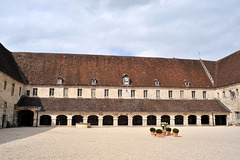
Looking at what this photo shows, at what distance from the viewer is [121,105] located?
28.3m

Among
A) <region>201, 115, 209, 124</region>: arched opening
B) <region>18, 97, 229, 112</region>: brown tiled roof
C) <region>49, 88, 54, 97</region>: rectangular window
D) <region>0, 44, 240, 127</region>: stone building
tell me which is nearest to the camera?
<region>18, 97, 229, 112</region>: brown tiled roof

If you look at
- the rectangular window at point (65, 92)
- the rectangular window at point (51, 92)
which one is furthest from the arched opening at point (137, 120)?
the rectangular window at point (51, 92)

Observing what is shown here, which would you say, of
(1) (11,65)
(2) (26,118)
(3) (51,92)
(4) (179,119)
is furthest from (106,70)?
(4) (179,119)

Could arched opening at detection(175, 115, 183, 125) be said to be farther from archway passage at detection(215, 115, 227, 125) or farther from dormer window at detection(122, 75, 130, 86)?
dormer window at detection(122, 75, 130, 86)

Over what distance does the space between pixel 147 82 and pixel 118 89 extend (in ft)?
14.6

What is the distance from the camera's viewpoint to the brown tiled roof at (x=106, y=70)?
29781 mm

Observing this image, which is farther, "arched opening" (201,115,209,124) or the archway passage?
"arched opening" (201,115,209,124)

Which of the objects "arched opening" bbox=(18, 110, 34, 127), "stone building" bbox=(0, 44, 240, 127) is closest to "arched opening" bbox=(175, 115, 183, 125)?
"stone building" bbox=(0, 44, 240, 127)

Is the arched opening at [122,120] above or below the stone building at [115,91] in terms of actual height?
below

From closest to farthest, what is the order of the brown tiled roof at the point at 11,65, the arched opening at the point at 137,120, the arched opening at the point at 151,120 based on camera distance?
the brown tiled roof at the point at 11,65 → the arched opening at the point at 137,120 → the arched opening at the point at 151,120

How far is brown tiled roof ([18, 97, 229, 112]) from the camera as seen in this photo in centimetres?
2693

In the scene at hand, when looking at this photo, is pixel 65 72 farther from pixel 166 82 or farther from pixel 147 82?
pixel 166 82

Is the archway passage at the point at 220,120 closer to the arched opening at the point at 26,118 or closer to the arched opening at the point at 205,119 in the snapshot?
the arched opening at the point at 205,119

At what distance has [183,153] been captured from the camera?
34.2ft
